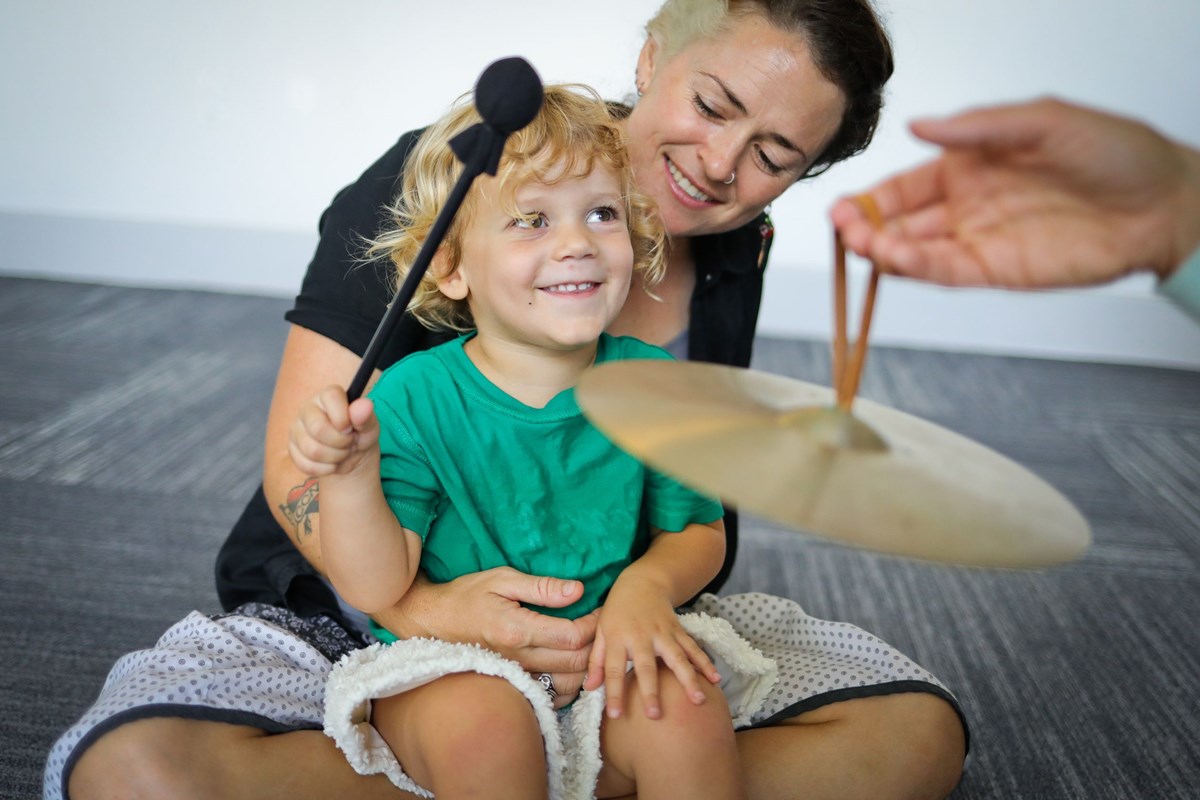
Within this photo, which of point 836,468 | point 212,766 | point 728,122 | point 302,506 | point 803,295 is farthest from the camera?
point 803,295

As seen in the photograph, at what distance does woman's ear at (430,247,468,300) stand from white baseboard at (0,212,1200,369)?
7.57ft

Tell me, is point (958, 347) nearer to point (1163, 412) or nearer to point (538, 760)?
point (1163, 412)

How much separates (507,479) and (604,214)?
25 centimetres

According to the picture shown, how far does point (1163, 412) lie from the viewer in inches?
114

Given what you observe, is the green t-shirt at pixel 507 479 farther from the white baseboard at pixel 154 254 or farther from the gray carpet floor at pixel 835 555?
the white baseboard at pixel 154 254

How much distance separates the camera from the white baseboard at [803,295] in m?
3.31

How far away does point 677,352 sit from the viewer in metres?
1.39

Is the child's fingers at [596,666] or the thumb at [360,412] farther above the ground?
the thumb at [360,412]

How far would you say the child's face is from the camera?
1007 mm

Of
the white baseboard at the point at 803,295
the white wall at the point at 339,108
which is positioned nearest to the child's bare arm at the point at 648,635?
the white wall at the point at 339,108

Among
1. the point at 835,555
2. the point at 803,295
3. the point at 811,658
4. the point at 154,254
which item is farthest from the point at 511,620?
the point at 154,254

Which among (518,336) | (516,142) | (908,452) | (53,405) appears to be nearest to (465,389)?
(518,336)

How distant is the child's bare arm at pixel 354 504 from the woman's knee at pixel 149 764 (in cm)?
16

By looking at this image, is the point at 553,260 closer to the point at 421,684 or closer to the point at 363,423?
the point at 363,423
